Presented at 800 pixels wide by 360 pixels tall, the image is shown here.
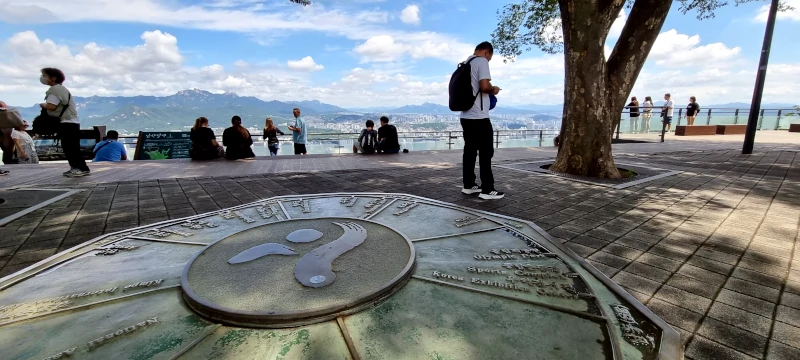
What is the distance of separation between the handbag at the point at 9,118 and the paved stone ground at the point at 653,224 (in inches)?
165

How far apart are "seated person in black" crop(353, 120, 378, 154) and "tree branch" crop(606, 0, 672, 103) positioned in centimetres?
625

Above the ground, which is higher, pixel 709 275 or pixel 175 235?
pixel 175 235

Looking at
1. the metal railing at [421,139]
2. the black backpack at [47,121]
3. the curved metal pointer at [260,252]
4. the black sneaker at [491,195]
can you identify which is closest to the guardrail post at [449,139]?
the metal railing at [421,139]

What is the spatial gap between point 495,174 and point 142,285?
17.5 ft

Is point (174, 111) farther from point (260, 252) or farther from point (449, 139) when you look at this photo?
point (260, 252)

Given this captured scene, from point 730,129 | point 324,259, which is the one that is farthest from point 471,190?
point 730,129

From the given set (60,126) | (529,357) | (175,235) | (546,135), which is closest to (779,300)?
(529,357)

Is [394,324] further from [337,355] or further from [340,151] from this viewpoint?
[340,151]

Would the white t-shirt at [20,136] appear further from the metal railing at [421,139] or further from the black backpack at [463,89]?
the black backpack at [463,89]

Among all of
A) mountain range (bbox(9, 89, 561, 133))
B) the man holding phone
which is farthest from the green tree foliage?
mountain range (bbox(9, 89, 561, 133))

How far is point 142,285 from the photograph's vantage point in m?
1.93

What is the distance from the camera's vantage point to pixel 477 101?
13.8 feet

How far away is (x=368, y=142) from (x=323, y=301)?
29.3 ft

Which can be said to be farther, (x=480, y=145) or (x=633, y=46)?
(x=633, y=46)
